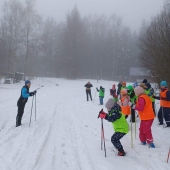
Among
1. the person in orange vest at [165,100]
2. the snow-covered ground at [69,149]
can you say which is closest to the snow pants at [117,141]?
the snow-covered ground at [69,149]

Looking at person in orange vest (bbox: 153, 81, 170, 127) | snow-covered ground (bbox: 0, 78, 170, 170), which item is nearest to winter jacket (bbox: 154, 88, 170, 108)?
person in orange vest (bbox: 153, 81, 170, 127)

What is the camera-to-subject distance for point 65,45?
Result: 4284cm

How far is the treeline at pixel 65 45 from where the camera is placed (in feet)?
108

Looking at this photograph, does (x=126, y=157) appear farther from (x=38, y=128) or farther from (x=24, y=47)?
(x=24, y=47)

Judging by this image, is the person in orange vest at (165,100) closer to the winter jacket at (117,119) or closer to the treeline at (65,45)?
the winter jacket at (117,119)

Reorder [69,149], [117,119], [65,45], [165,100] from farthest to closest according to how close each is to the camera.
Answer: [65,45]
[165,100]
[69,149]
[117,119]

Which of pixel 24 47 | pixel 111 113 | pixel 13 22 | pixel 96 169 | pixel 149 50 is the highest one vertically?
pixel 13 22

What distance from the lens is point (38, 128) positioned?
8312mm

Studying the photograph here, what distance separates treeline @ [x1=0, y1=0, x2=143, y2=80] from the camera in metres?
33.1

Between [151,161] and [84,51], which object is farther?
[84,51]

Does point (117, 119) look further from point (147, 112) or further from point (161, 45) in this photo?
point (161, 45)

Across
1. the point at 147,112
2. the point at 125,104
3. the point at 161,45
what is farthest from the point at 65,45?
the point at 147,112

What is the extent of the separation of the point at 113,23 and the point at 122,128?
5950cm

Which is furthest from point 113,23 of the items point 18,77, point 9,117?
point 9,117
